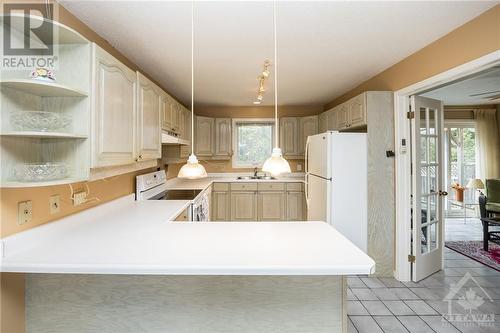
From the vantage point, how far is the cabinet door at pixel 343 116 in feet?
11.3

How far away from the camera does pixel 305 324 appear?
1.42 m

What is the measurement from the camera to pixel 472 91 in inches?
157

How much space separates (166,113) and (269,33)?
1.45 metres

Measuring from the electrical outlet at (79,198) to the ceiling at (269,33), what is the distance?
1.28 metres

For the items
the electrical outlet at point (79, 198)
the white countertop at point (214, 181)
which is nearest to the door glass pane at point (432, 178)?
the white countertop at point (214, 181)

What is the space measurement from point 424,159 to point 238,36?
93.7 inches

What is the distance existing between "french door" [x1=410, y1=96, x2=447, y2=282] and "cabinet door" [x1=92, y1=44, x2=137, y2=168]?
9.15 ft

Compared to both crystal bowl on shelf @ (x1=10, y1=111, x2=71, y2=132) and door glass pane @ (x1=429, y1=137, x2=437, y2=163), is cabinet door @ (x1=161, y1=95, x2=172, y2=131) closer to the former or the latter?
crystal bowl on shelf @ (x1=10, y1=111, x2=71, y2=132)

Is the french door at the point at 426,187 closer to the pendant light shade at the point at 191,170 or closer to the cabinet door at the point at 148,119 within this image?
the pendant light shade at the point at 191,170

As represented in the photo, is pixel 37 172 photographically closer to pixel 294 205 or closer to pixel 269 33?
pixel 269 33

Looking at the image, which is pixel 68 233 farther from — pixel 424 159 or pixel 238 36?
pixel 424 159

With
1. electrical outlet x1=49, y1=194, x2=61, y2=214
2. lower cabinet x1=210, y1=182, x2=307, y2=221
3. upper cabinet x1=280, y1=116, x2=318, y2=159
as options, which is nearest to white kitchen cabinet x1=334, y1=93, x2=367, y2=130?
upper cabinet x1=280, y1=116, x2=318, y2=159

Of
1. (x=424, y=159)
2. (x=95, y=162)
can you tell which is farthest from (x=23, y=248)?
(x=424, y=159)

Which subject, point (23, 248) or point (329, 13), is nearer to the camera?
point (23, 248)
